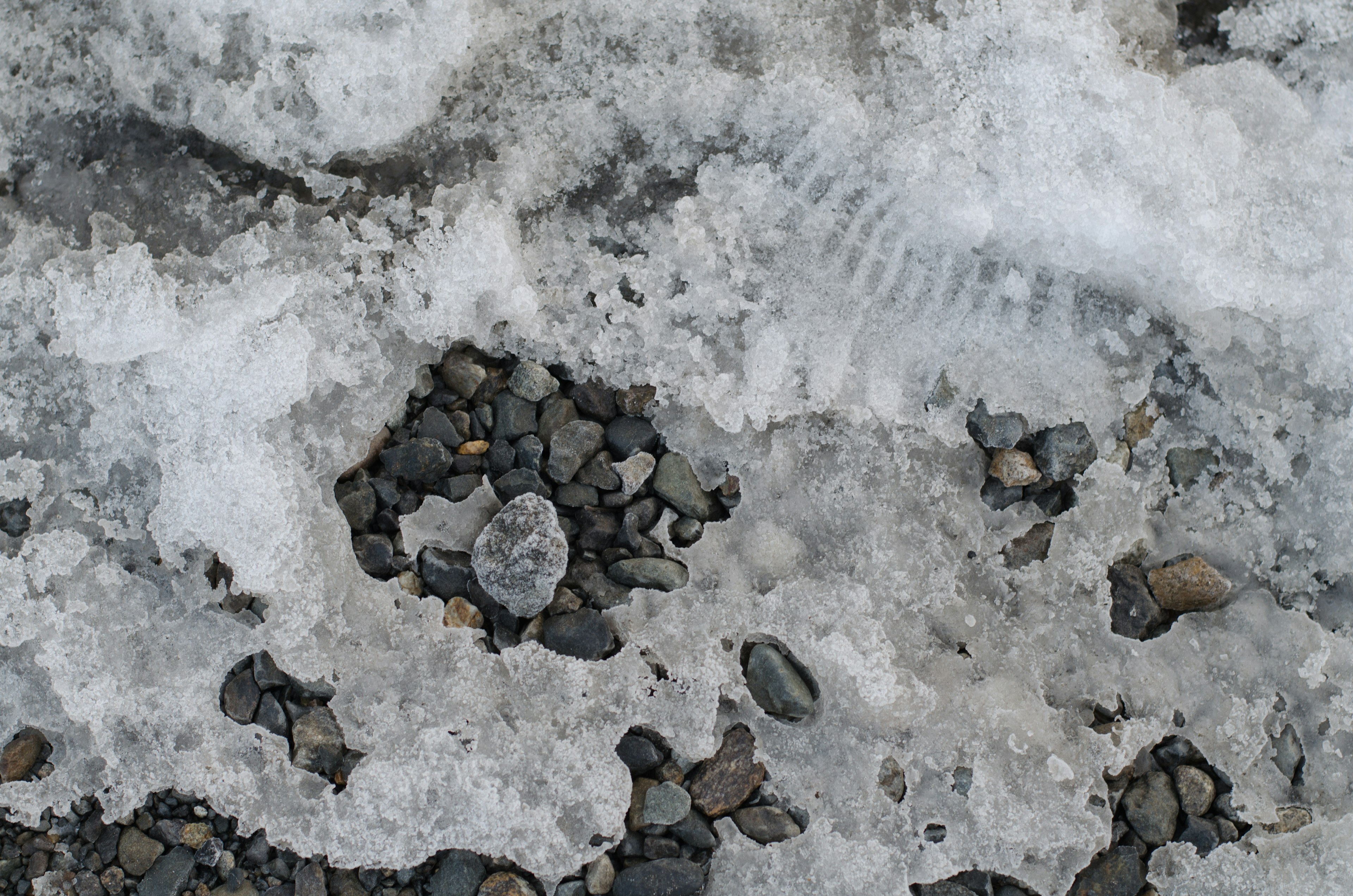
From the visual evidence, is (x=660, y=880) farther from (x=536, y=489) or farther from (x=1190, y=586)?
(x=1190, y=586)

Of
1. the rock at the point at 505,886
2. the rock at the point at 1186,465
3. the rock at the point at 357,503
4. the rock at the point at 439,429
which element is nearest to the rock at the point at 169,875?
the rock at the point at 505,886

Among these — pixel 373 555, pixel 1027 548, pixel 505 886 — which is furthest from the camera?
pixel 1027 548

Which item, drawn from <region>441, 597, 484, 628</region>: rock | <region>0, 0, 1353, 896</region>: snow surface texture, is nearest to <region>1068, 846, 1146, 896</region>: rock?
<region>0, 0, 1353, 896</region>: snow surface texture

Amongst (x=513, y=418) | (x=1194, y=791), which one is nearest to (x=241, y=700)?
(x=513, y=418)

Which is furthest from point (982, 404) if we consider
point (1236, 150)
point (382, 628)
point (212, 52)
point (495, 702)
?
point (212, 52)

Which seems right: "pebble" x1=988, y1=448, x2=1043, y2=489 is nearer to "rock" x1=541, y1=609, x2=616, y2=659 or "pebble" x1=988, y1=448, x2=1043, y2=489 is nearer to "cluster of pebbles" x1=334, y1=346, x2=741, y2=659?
"cluster of pebbles" x1=334, y1=346, x2=741, y2=659
